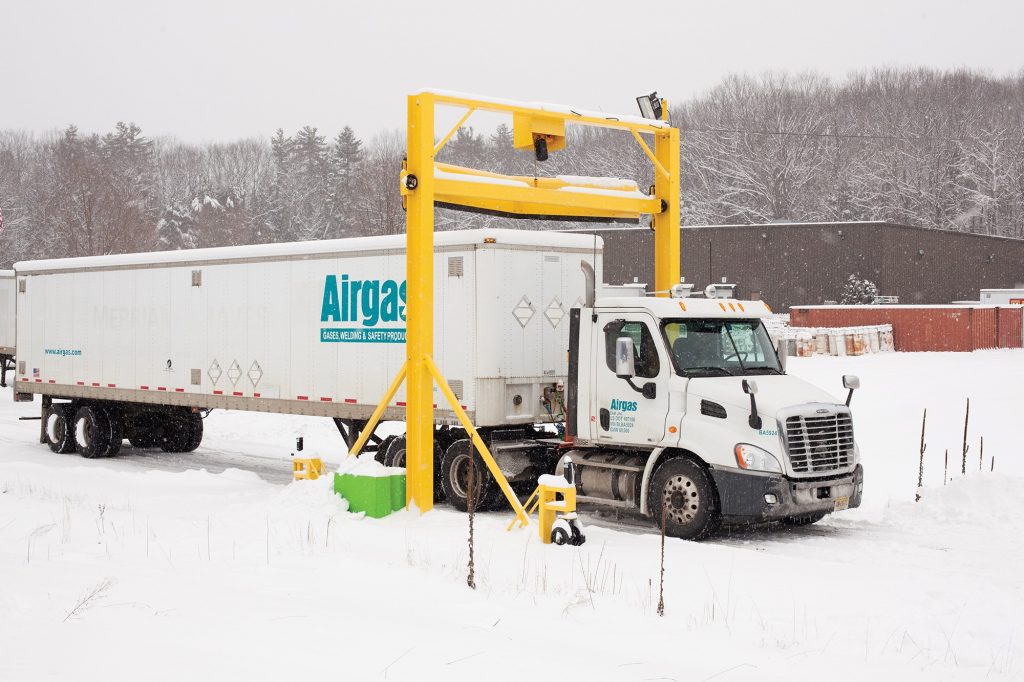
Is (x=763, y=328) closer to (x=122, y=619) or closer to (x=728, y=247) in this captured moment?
(x=122, y=619)

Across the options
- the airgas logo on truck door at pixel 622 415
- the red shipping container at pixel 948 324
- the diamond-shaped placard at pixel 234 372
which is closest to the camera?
the airgas logo on truck door at pixel 622 415

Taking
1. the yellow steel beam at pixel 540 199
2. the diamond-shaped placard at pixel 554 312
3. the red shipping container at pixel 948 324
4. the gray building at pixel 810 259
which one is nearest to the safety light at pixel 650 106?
the yellow steel beam at pixel 540 199

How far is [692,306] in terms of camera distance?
12.2m

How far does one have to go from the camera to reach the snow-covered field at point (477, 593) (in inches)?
265

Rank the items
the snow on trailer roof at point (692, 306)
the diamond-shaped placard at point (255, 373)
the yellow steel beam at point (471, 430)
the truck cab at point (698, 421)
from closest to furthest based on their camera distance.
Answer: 1. the truck cab at point (698, 421)
2. the yellow steel beam at point (471, 430)
3. the snow on trailer roof at point (692, 306)
4. the diamond-shaped placard at point (255, 373)

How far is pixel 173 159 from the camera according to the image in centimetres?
11225

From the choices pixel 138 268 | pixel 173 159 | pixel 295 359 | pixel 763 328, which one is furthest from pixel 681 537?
pixel 173 159

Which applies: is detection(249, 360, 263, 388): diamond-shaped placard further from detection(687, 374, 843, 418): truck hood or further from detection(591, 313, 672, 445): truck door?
detection(687, 374, 843, 418): truck hood

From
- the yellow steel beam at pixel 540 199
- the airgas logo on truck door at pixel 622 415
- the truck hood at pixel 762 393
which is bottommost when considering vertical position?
the airgas logo on truck door at pixel 622 415

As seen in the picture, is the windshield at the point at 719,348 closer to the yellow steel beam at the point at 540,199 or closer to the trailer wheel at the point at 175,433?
the yellow steel beam at the point at 540,199

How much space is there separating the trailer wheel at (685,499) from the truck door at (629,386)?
0.42 m

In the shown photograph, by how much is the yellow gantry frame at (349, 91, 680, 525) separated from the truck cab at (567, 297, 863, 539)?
1406mm

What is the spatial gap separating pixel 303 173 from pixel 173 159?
47.1ft

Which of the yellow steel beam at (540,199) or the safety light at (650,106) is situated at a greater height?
the safety light at (650,106)
